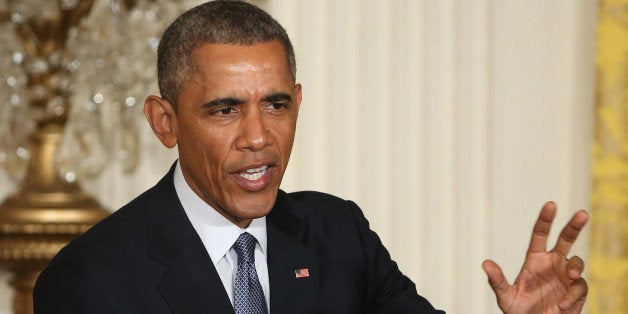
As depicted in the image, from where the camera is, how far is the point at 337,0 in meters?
4.24

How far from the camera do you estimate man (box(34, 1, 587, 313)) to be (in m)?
1.96

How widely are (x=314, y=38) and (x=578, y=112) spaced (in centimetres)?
100

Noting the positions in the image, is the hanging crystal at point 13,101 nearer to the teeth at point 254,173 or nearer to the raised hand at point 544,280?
the teeth at point 254,173

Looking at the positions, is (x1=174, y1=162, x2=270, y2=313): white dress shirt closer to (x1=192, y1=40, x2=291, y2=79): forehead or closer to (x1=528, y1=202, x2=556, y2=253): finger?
(x1=192, y1=40, x2=291, y2=79): forehead

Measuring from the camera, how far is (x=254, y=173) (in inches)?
78.3

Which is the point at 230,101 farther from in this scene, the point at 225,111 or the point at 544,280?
the point at 544,280

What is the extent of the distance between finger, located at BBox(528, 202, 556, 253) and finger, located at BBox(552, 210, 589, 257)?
0.03 meters

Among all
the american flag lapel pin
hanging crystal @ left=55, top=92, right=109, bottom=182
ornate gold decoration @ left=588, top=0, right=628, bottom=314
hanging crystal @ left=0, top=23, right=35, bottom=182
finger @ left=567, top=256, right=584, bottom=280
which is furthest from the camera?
ornate gold decoration @ left=588, top=0, right=628, bottom=314

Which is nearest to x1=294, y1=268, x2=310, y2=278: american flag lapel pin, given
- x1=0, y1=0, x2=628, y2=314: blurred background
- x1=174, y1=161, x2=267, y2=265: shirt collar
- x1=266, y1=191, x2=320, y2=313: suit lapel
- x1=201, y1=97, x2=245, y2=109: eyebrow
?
x1=266, y1=191, x2=320, y2=313: suit lapel

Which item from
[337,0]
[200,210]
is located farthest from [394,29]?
[200,210]

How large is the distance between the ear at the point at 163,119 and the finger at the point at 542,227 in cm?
65

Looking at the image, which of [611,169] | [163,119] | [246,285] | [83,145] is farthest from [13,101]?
[611,169]

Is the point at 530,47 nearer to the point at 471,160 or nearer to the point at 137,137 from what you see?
the point at 471,160

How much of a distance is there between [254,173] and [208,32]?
0.25 meters
